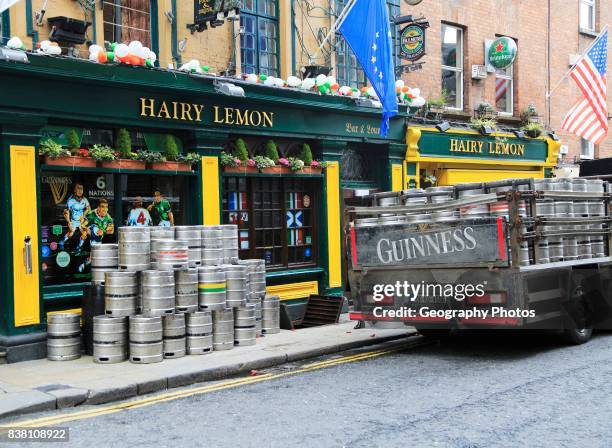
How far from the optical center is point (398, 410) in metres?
7.04

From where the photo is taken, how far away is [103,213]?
11.2 m

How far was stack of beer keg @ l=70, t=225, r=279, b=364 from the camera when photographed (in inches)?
380

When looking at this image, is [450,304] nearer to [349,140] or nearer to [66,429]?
[66,429]

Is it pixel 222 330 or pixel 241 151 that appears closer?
pixel 222 330

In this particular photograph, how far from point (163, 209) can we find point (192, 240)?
5.38ft

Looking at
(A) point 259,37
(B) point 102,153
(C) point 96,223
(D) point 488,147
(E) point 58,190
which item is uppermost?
(A) point 259,37

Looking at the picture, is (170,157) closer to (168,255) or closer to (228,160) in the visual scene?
(228,160)

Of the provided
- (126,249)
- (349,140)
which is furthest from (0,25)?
(349,140)

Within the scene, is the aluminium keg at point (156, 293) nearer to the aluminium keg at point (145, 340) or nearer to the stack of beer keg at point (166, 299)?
the stack of beer keg at point (166, 299)

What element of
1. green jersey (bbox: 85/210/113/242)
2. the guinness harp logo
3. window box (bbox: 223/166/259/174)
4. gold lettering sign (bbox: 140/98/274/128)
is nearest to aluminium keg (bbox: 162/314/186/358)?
green jersey (bbox: 85/210/113/242)

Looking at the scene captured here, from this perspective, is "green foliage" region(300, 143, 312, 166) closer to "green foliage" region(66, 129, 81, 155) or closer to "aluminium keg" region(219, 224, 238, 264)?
"aluminium keg" region(219, 224, 238, 264)

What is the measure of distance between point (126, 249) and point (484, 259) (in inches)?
185

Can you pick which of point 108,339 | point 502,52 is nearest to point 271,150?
point 108,339

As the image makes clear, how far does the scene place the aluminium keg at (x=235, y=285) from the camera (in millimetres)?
10688
